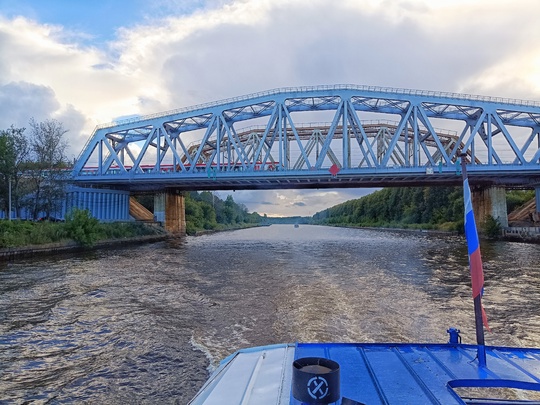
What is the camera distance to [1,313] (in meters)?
12.7

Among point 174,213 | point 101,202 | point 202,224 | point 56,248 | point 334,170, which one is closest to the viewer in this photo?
point 56,248

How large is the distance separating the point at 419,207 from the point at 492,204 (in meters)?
54.2

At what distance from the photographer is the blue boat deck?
12.4 ft

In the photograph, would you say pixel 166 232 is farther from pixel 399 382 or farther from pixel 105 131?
pixel 399 382

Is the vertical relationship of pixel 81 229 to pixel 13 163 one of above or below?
below

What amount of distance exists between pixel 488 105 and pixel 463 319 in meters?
53.4

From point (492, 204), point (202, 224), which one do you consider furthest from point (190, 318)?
point (202, 224)

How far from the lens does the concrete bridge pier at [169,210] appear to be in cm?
6594

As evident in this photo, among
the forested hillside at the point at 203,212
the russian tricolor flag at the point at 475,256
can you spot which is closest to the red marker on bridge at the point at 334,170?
the forested hillside at the point at 203,212

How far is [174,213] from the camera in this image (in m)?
68.2

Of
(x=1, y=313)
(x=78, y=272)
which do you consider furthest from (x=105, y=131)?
(x=1, y=313)

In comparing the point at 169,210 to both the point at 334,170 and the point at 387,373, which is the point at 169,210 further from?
the point at 387,373

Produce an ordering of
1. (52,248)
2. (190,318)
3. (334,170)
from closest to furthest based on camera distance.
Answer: (190,318) → (52,248) → (334,170)

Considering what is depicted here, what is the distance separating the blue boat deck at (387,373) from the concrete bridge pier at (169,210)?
62.7 metres
